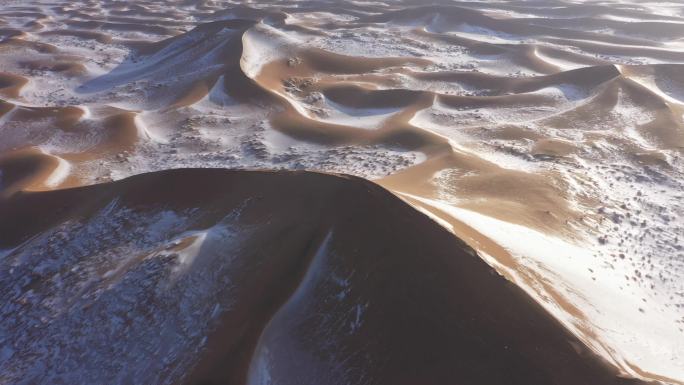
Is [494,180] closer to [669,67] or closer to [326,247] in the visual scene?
[326,247]

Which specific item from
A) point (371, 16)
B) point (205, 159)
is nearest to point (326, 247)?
point (205, 159)

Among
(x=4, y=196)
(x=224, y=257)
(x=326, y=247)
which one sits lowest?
(x=4, y=196)

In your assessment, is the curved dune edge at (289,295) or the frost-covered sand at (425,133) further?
the frost-covered sand at (425,133)

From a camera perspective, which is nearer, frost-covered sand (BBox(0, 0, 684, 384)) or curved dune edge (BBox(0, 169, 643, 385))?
curved dune edge (BBox(0, 169, 643, 385))

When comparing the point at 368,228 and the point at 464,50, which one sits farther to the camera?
the point at 464,50
